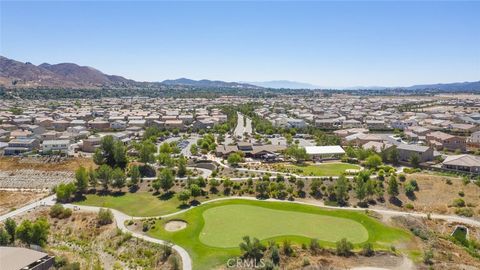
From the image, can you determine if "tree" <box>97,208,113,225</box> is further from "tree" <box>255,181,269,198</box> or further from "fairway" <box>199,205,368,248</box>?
"tree" <box>255,181,269,198</box>

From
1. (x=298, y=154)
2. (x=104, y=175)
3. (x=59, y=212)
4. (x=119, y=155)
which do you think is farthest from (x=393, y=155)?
(x=59, y=212)

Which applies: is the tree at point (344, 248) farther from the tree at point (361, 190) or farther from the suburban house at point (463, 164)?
the suburban house at point (463, 164)

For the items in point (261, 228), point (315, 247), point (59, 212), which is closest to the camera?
point (315, 247)

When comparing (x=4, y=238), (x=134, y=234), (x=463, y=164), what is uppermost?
(x=463, y=164)

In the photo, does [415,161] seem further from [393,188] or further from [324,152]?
[324,152]

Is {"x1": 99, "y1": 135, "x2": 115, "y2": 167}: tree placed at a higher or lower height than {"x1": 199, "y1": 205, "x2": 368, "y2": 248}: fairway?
higher

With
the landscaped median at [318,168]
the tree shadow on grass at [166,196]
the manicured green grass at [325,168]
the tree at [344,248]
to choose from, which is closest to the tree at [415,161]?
the landscaped median at [318,168]
